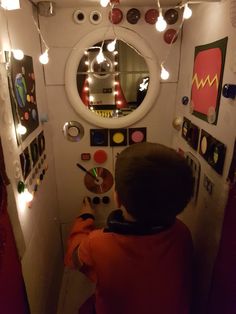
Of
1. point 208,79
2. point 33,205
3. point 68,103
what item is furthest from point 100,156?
point 208,79

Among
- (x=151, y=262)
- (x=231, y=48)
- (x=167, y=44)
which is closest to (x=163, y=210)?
(x=151, y=262)

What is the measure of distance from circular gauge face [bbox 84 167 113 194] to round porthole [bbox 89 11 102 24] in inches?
30.9

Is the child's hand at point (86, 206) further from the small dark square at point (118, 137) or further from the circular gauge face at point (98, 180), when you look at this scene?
the small dark square at point (118, 137)

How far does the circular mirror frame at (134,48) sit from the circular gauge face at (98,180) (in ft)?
0.97

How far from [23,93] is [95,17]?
0.58 m

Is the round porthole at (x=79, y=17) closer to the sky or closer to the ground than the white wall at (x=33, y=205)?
closer to the sky

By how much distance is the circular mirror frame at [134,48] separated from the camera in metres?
1.23

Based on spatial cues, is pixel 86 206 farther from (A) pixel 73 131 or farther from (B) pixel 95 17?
(B) pixel 95 17

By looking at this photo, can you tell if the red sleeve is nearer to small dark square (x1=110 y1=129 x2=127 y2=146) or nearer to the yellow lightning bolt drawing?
small dark square (x1=110 y1=129 x2=127 y2=146)

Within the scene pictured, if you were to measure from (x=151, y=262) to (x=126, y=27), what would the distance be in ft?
3.54

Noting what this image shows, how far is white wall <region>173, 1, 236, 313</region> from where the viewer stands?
29.9 inches

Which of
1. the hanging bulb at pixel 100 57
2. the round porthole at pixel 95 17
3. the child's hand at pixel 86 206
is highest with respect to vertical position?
the round porthole at pixel 95 17

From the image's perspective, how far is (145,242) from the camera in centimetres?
67

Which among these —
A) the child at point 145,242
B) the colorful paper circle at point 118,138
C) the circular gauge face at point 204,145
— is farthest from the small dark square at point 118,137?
Answer: the child at point 145,242
